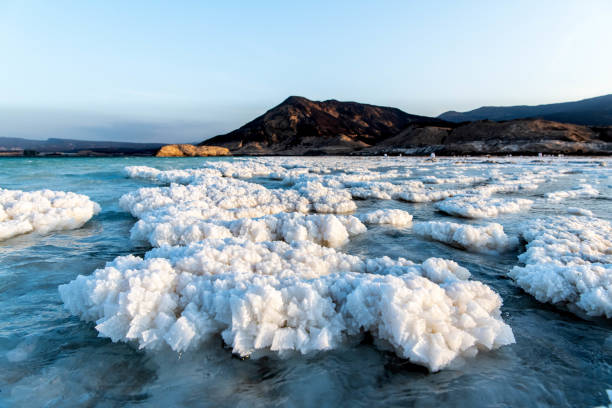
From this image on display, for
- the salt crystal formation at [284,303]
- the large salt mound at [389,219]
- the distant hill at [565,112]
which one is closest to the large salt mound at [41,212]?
the salt crystal formation at [284,303]

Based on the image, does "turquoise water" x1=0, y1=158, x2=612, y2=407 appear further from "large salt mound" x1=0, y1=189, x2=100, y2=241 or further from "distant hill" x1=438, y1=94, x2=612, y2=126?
"distant hill" x1=438, y1=94, x2=612, y2=126

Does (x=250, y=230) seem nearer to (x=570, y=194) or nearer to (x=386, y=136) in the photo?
(x=570, y=194)

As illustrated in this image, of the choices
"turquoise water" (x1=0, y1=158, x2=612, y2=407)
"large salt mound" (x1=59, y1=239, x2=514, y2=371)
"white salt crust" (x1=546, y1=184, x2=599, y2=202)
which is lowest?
"turquoise water" (x1=0, y1=158, x2=612, y2=407)

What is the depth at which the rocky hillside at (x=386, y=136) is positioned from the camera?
4538 centimetres

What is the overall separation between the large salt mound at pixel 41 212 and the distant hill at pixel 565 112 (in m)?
123

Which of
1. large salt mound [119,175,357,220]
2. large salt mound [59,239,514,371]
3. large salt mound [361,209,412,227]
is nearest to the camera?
large salt mound [59,239,514,371]

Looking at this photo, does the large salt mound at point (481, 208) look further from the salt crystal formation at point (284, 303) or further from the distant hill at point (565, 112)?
the distant hill at point (565, 112)

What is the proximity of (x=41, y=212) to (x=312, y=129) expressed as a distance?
349 feet

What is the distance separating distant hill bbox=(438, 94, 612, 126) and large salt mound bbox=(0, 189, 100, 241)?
405 feet

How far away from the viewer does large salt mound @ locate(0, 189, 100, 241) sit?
577 cm

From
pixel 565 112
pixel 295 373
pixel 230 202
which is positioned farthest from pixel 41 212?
pixel 565 112

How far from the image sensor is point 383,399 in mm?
1988

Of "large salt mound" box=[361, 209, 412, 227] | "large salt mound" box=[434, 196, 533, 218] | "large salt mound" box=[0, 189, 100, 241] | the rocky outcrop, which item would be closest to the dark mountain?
the rocky outcrop

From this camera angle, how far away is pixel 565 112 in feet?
391
